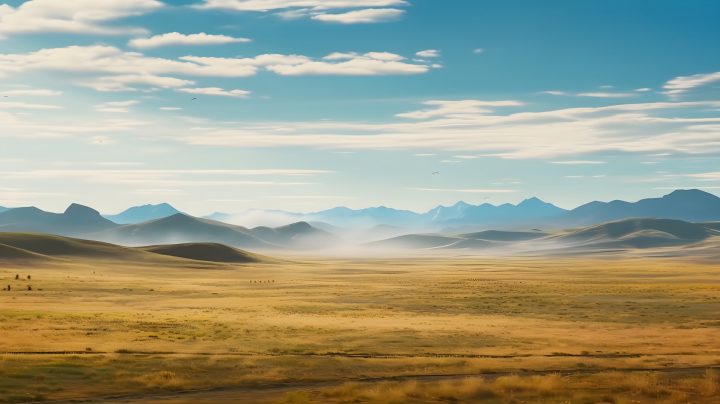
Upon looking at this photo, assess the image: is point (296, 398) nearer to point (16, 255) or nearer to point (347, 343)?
point (347, 343)

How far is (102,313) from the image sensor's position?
5544 centimetres

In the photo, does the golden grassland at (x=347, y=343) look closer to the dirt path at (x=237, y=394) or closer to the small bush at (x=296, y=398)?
the small bush at (x=296, y=398)

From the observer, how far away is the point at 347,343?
141ft

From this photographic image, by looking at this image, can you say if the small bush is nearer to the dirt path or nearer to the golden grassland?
the golden grassland

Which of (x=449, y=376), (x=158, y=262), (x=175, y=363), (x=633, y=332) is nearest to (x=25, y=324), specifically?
(x=175, y=363)

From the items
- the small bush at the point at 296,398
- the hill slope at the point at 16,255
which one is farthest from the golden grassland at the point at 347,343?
the hill slope at the point at 16,255

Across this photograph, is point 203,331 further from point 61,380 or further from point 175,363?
point 61,380

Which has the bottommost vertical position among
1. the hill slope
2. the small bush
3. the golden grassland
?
the golden grassland

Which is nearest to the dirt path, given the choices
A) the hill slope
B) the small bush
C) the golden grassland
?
the golden grassland

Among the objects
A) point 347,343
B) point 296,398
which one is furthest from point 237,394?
point 347,343

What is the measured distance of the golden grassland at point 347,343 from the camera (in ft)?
95.0

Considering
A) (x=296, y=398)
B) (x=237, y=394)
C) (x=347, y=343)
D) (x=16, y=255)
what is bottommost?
(x=347, y=343)

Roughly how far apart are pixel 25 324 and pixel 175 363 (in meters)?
18.0

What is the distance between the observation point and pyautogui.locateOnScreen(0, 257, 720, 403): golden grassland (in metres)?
29.0
